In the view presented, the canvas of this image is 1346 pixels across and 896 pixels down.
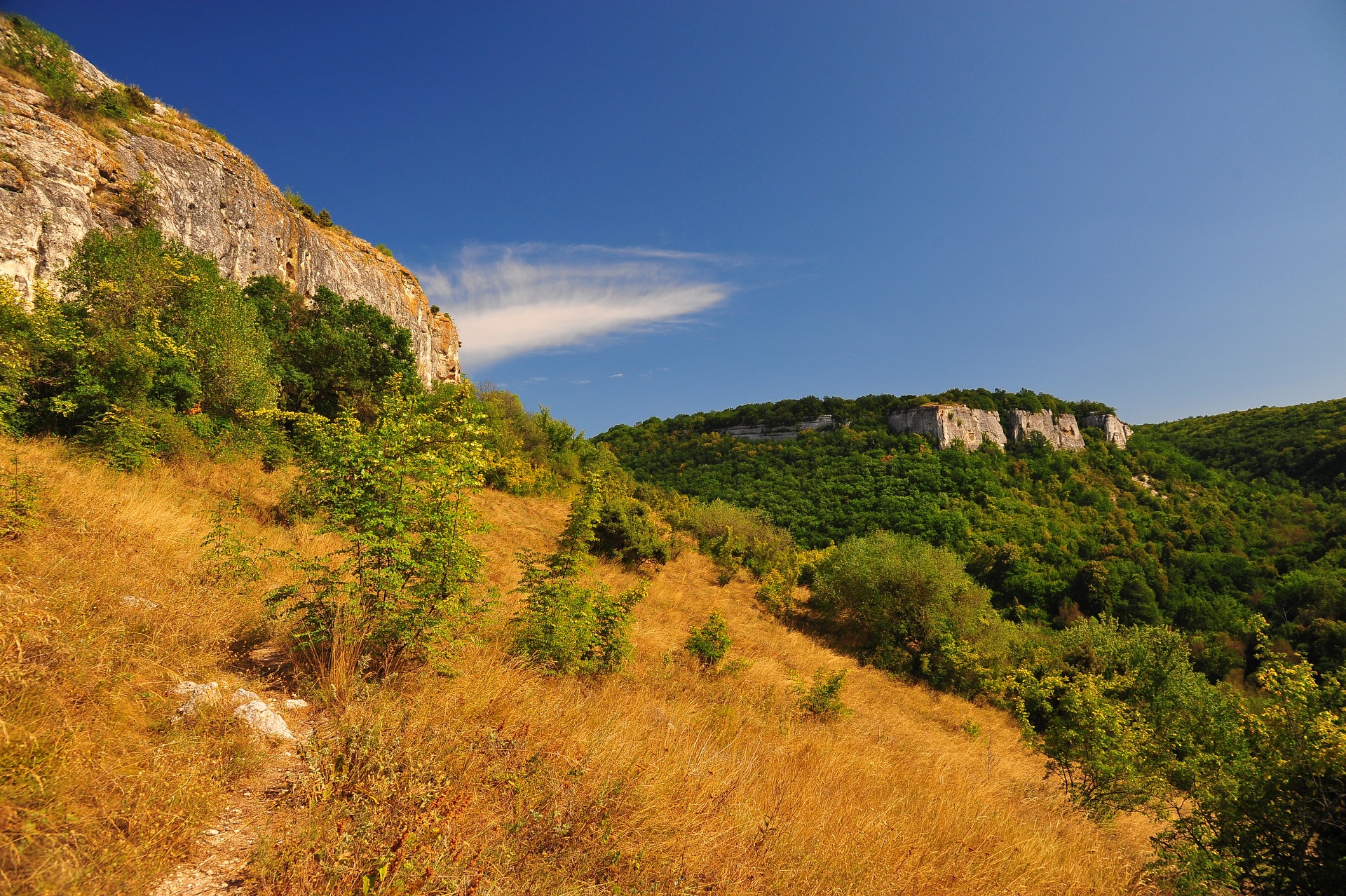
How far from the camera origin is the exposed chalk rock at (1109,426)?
5509 cm

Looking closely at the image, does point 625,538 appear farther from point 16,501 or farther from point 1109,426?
point 1109,426

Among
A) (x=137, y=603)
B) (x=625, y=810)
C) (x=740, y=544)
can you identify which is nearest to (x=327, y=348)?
(x=137, y=603)

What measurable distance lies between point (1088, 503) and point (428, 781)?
54777 mm

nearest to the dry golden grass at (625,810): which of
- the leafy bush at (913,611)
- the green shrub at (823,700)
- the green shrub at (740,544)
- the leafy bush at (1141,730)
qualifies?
the leafy bush at (1141,730)

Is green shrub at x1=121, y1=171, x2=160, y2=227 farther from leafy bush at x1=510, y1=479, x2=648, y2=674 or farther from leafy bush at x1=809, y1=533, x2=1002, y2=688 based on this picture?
leafy bush at x1=809, y1=533, x2=1002, y2=688

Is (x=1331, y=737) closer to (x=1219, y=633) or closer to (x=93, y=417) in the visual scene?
(x=93, y=417)

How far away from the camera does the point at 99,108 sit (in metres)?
13.8

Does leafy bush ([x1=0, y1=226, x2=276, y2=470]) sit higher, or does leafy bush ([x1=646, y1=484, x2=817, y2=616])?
leafy bush ([x1=0, y1=226, x2=276, y2=470])

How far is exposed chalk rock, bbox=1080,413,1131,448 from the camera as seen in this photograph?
55094 millimetres

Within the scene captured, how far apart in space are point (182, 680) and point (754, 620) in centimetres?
1509

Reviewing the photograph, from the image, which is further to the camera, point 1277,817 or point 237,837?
point 1277,817

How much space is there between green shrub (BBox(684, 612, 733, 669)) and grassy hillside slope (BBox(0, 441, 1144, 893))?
13.8 feet

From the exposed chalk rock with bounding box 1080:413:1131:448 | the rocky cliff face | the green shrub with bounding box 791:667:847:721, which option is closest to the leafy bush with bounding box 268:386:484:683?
the green shrub with bounding box 791:667:847:721

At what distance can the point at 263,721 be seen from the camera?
3.16 metres
